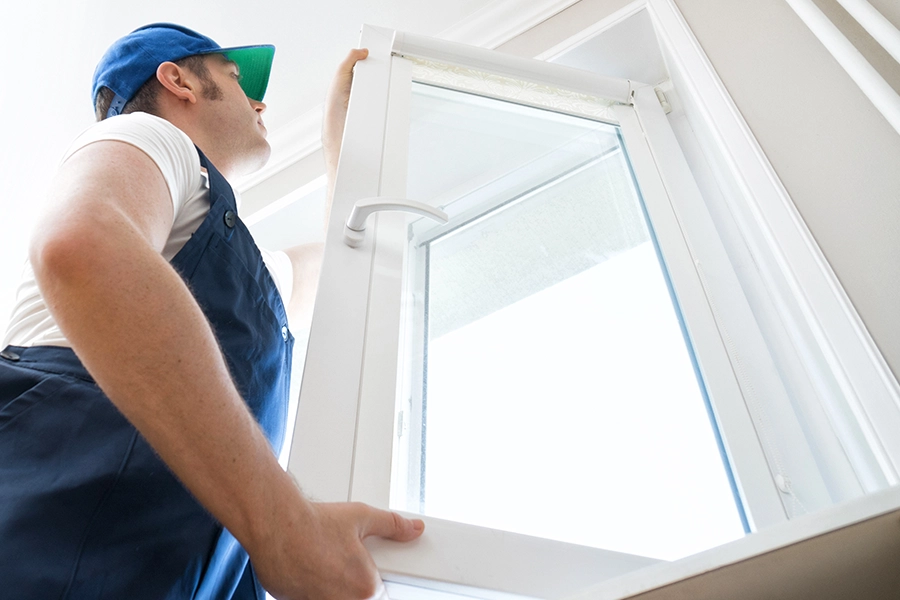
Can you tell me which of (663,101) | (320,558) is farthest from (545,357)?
(663,101)

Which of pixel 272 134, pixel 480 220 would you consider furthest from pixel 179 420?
pixel 272 134

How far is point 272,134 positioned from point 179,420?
5.91 feet

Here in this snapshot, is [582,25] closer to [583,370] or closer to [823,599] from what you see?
[583,370]

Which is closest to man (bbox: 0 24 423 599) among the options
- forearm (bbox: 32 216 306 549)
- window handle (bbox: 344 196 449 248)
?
forearm (bbox: 32 216 306 549)

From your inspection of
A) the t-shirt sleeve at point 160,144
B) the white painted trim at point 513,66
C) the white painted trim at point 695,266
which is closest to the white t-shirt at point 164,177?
the t-shirt sleeve at point 160,144

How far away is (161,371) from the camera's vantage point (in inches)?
20.9

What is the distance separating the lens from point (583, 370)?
932 mm

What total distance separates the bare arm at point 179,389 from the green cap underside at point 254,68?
0.88 m

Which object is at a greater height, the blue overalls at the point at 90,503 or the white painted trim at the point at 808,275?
the white painted trim at the point at 808,275

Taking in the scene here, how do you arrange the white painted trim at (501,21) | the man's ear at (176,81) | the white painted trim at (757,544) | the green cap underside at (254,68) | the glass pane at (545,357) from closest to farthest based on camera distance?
the white painted trim at (757,544) < the glass pane at (545,357) < the man's ear at (176,81) < the green cap underside at (254,68) < the white painted trim at (501,21)

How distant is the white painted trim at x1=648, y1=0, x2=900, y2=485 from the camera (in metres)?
0.77

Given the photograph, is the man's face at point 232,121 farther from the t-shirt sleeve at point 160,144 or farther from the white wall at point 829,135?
the white wall at point 829,135

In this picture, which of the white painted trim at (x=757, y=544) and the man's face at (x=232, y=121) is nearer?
the white painted trim at (x=757, y=544)

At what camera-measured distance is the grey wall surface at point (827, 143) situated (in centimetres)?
86
